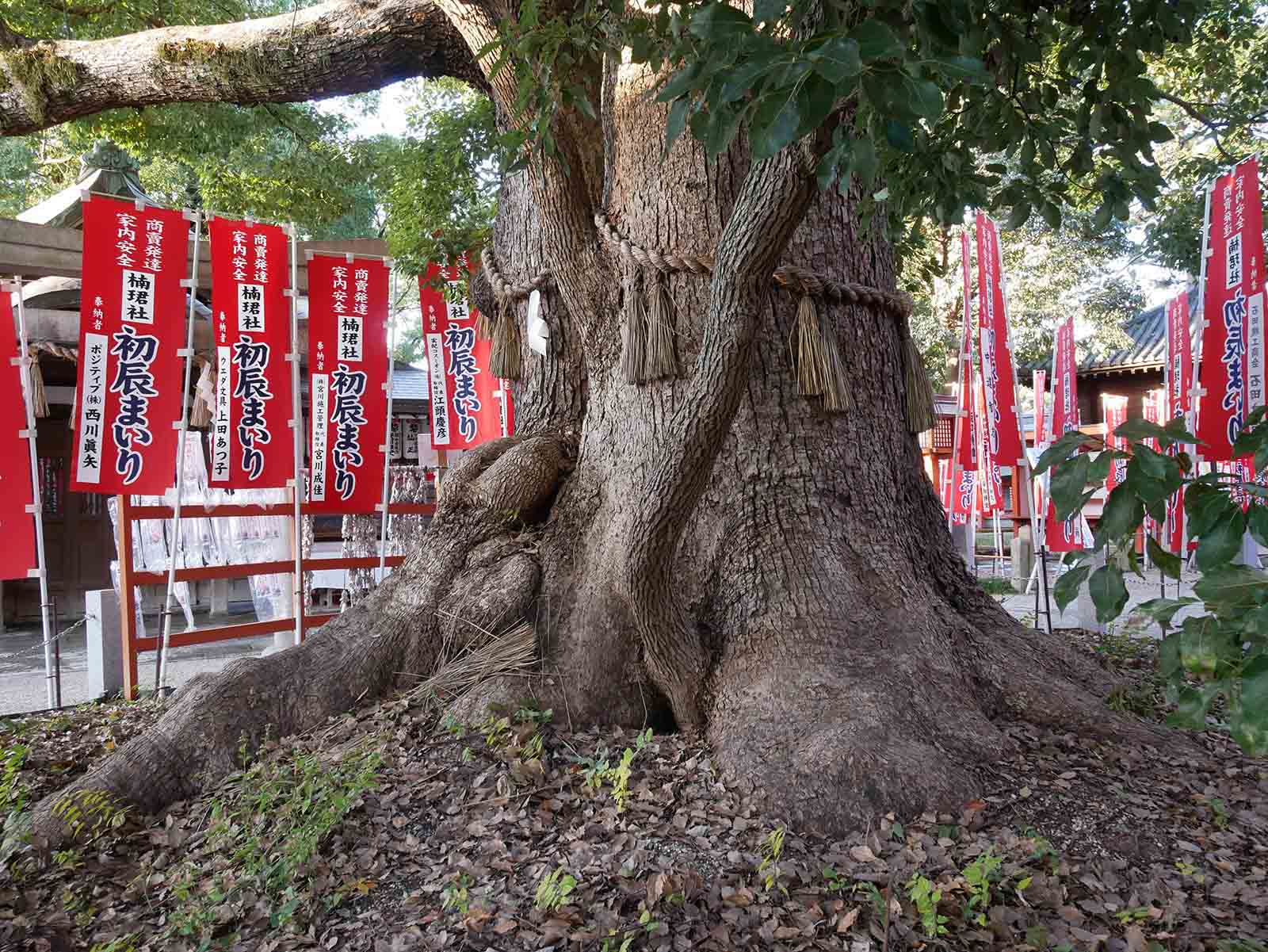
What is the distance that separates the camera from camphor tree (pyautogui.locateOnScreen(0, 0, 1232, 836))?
2646 millimetres

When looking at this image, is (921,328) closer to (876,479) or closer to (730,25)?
(876,479)

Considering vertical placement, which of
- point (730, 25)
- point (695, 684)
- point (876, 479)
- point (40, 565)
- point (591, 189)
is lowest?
point (695, 684)

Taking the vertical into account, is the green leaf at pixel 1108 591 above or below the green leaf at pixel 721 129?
below

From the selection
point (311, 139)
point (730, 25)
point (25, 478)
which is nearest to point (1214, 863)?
point (730, 25)

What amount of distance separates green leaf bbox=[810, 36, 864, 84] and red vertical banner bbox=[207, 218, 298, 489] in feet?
16.0

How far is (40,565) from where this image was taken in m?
4.80

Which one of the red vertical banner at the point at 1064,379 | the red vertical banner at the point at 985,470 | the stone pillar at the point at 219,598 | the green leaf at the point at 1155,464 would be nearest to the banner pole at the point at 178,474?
the green leaf at the point at 1155,464

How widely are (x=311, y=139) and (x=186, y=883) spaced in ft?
26.4

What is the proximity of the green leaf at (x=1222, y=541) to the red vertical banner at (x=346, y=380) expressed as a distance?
524 centimetres

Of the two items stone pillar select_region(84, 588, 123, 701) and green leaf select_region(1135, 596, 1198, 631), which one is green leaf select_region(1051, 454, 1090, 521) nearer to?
green leaf select_region(1135, 596, 1198, 631)

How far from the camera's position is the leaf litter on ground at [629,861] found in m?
2.26

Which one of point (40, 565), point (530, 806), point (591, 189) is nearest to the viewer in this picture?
point (530, 806)

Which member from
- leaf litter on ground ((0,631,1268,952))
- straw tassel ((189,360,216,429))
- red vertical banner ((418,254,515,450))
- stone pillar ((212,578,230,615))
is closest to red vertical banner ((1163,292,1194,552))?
leaf litter on ground ((0,631,1268,952))

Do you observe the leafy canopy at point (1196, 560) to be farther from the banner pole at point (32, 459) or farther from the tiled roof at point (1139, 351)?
the tiled roof at point (1139, 351)
